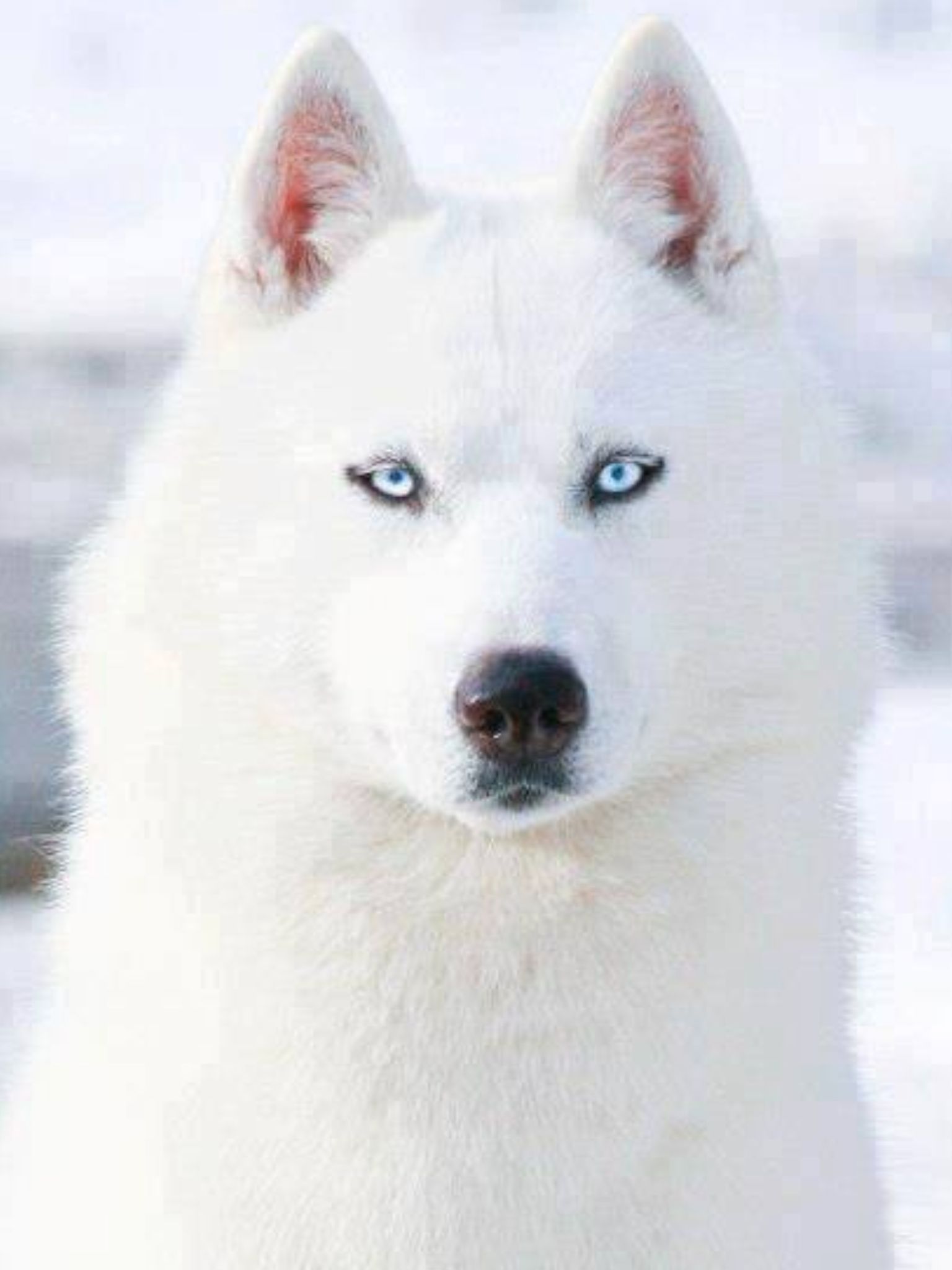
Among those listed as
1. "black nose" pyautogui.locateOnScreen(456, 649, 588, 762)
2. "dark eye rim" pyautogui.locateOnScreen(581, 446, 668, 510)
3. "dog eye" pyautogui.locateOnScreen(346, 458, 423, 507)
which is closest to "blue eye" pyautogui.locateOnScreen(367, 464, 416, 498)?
"dog eye" pyautogui.locateOnScreen(346, 458, 423, 507)

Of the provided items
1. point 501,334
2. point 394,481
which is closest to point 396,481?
point 394,481

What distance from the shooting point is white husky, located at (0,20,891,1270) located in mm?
4086

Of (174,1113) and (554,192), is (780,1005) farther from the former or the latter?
(554,192)

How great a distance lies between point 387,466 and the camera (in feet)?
13.3

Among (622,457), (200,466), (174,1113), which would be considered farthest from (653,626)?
(174,1113)

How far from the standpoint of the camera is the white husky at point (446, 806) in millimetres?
4086

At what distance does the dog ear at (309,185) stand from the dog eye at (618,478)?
630 mm

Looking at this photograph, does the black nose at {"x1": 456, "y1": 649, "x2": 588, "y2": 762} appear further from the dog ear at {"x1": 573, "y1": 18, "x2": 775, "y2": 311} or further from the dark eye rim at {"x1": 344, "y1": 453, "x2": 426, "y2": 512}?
the dog ear at {"x1": 573, "y1": 18, "x2": 775, "y2": 311}

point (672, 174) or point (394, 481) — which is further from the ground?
point (672, 174)

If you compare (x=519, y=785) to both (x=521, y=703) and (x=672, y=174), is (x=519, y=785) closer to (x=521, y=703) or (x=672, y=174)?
(x=521, y=703)

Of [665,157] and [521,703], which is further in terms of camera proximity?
[665,157]

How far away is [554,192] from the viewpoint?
4.44m

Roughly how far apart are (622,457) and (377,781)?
641 millimetres

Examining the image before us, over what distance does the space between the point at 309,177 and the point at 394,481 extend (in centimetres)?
61
